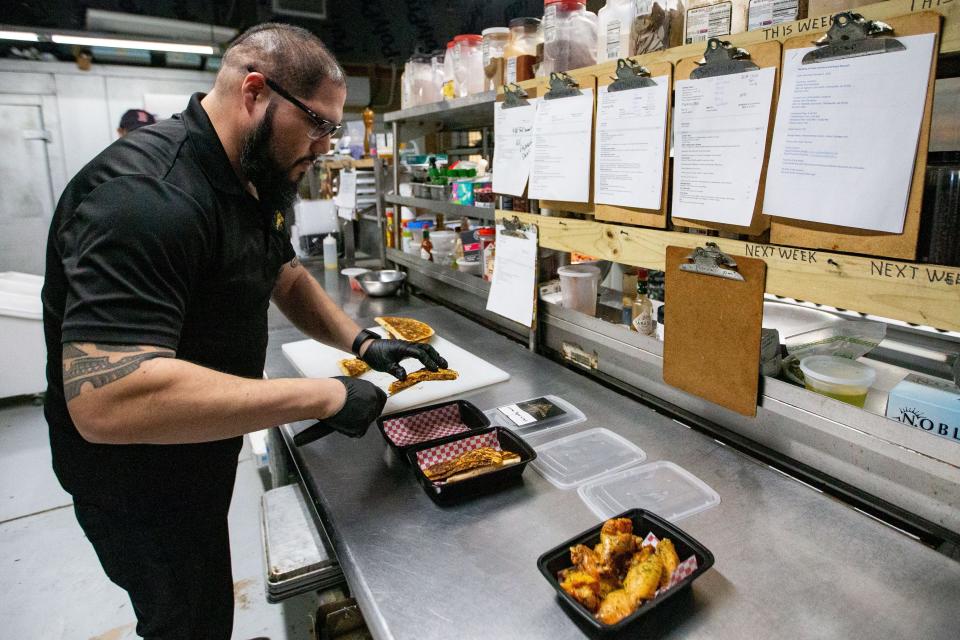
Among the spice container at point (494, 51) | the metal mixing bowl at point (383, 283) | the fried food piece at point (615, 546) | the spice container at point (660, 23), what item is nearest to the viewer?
the fried food piece at point (615, 546)

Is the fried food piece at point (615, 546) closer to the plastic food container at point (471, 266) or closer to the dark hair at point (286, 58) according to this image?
the dark hair at point (286, 58)

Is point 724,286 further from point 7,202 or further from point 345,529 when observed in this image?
point 7,202

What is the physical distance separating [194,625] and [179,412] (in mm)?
775

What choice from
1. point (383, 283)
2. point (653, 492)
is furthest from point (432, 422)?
point (383, 283)

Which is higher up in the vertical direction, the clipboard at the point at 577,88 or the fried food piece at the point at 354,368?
the clipboard at the point at 577,88

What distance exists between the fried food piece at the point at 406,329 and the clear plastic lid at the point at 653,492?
3.37ft

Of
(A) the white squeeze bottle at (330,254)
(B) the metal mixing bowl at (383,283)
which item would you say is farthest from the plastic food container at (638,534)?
(A) the white squeeze bottle at (330,254)

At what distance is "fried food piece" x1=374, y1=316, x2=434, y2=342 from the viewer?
2029 millimetres

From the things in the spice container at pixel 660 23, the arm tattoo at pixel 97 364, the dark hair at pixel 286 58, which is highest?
the spice container at pixel 660 23

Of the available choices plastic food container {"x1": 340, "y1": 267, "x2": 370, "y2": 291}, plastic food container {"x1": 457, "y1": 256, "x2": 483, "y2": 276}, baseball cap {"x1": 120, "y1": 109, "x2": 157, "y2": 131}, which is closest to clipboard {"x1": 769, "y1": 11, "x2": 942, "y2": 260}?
plastic food container {"x1": 457, "y1": 256, "x2": 483, "y2": 276}

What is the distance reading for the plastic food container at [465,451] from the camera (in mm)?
1078

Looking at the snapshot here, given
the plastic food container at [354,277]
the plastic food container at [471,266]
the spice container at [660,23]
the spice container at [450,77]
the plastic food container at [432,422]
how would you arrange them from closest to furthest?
the spice container at [660,23] → the plastic food container at [432,422] → the spice container at [450,77] → the plastic food container at [471,266] → the plastic food container at [354,277]

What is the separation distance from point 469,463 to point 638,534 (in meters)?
0.35

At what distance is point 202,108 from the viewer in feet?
4.11
